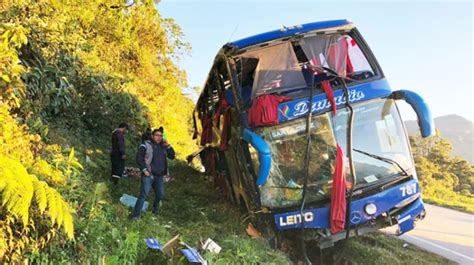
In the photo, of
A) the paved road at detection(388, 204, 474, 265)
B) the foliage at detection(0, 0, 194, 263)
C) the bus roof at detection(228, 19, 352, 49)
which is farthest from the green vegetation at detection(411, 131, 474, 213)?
the bus roof at detection(228, 19, 352, 49)

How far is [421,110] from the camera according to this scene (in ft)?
21.1

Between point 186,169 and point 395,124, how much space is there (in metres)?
8.71

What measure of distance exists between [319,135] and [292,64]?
1.30 m

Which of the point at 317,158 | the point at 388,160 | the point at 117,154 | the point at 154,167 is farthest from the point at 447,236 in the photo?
the point at 117,154

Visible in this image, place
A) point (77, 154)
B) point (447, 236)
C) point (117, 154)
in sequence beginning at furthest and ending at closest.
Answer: point (447, 236) → point (117, 154) → point (77, 154)

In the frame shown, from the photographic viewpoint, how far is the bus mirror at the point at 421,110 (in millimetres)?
6332

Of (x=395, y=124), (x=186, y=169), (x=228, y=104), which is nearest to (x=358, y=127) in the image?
(x=395, y=124)

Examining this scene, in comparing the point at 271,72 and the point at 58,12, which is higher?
the point at 58,12

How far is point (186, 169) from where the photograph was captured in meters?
14.0

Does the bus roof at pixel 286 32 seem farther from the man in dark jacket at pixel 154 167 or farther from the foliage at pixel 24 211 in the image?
the foliage at pixel 24 211

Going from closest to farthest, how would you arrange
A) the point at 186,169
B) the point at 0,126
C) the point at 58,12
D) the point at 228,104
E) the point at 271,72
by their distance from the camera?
the point at 0,126 < the point at 271,72 < the point at 228,104 < the point at 58,12 < the point at 186,169

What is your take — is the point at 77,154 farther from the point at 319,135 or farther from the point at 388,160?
the point at 388,160

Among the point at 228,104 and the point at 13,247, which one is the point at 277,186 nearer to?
the point at 228,104

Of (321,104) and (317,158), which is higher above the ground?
(321,104)
